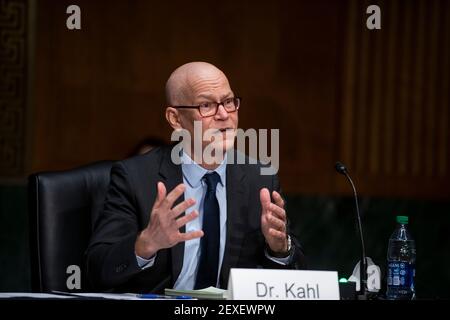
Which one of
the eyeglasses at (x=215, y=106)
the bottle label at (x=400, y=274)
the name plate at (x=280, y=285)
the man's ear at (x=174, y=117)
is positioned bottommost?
the bottle label at (x=400, y=274)

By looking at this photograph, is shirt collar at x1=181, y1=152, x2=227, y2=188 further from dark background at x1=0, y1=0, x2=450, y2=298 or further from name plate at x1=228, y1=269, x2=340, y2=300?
dark background at x1=0, y1=0, x2=450, y2=298

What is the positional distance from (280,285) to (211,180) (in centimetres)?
100

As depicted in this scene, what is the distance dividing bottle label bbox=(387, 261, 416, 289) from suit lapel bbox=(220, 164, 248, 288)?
57 centimetres

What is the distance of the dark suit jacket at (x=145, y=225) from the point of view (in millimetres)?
3102

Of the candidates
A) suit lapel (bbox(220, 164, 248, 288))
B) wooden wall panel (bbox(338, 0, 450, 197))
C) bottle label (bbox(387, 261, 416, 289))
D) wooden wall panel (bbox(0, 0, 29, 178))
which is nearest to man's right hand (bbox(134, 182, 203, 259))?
suit lapel (bbox(220, 164, 248, 288))

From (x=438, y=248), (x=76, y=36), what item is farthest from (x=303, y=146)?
(x=76, y=36)

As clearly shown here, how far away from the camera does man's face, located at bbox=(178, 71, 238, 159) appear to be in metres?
3.27

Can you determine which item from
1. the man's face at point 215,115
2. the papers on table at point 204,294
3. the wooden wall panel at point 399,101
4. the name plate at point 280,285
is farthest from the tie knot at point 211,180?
the wooden wall panel at point 399,101

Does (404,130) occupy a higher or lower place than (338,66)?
lower

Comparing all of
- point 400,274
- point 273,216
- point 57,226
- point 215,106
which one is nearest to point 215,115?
point 215,106

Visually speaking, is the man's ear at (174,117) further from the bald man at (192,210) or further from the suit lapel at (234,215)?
the suit lapel at (234,215)

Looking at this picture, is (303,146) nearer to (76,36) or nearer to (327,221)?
(327,221)
